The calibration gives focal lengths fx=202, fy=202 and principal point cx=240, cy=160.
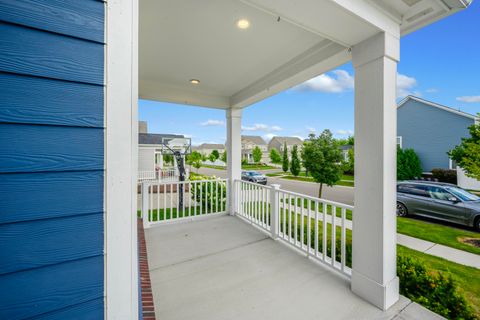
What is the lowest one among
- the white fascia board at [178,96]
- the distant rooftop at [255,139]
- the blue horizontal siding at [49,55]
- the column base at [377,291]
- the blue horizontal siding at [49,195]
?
the column base at [377,291]

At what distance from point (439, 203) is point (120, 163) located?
7730 millimetres

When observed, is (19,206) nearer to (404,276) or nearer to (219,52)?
(219,52)

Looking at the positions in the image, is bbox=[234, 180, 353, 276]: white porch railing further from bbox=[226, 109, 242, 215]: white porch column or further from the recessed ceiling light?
the recessed ceiling light

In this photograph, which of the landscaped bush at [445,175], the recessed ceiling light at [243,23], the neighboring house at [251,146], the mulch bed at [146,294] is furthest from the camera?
the neighboring house at [251,146]

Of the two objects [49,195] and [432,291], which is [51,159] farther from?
[432,291]

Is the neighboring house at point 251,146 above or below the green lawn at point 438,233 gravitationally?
above

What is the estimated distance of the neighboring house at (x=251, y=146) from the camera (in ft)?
142

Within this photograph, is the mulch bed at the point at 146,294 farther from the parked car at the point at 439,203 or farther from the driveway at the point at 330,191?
the driveway at the point at 330,191

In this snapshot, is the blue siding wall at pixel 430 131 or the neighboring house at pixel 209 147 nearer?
the blue siding wall at pixel 430 131

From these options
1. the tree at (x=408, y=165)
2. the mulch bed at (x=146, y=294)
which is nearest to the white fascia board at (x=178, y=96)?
the mulch bed at (x=146, y=294)

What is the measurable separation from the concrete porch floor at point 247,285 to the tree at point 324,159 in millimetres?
6290

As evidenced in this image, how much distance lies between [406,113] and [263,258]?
57.7ft

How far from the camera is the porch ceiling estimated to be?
1.69 m

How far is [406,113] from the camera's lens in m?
14.8
